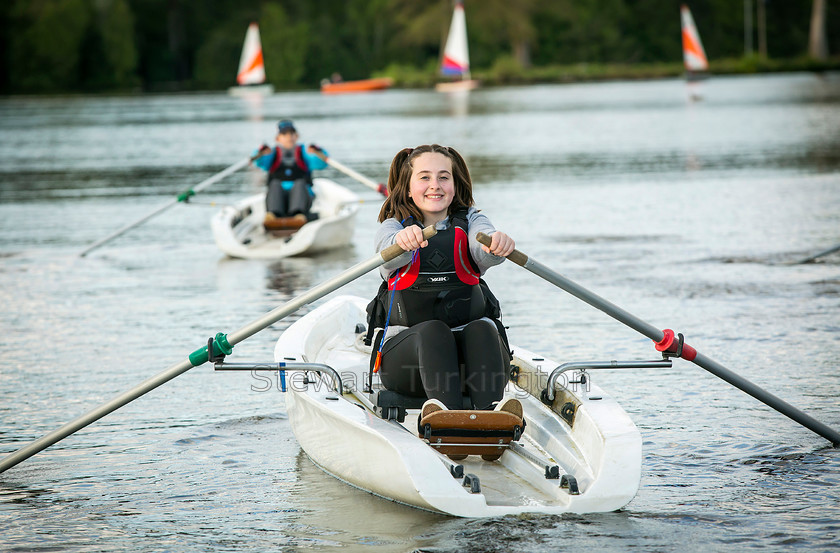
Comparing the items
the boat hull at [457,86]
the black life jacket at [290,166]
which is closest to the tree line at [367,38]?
the boat hull at [457,86]

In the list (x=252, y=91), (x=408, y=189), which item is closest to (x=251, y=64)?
(x=252, y=91)

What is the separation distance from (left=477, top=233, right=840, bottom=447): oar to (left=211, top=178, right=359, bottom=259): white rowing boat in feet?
24.6

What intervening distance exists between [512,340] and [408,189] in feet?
10.3

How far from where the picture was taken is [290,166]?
524 inches

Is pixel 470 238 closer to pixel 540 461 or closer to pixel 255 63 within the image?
pixel 540 461

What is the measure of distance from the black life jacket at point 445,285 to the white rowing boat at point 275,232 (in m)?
7.31

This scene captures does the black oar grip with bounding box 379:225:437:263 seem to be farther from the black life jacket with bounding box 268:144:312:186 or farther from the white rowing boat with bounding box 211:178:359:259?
the black life jacket with bounding box 268:144:312:186

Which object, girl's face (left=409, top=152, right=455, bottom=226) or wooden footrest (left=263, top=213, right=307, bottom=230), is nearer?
girl's face (left=409, top=152, right=455, bottom=226)

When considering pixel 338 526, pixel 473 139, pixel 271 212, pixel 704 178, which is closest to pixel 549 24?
pixel 473 139

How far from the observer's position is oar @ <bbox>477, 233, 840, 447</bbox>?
17.5 feet

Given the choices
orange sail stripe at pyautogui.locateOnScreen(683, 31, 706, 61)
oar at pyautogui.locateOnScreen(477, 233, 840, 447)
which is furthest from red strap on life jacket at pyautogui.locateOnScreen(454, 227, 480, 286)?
orange sail stripe at pyautogui.locateOnScreen(683, 31, 706, 61)

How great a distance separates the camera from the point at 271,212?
1372 centimetres

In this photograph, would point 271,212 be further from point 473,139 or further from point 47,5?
point 47,5

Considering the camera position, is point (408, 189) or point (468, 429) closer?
point (468, 429)
